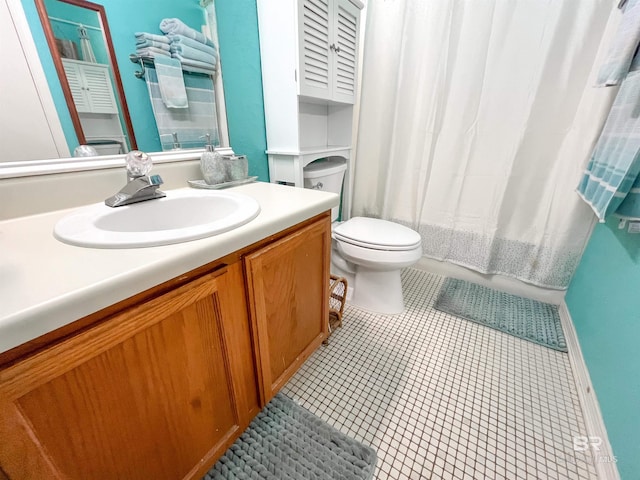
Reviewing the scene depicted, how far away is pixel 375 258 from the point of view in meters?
1.28

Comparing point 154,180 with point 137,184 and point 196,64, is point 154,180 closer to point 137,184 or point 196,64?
point 137,184

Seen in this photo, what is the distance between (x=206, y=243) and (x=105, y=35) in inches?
29.8

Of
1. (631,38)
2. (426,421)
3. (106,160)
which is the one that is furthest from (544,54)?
A: (106,160)

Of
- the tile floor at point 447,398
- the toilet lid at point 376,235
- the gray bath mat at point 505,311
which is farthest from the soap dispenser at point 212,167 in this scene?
the gray bath mat at point 505,311

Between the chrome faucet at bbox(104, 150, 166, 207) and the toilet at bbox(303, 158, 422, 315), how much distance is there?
0.73 m

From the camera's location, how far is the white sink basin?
51cm

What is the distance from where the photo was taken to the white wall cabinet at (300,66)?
1.07 meters

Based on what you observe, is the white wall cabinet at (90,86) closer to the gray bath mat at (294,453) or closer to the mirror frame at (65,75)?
the mirror frame at (65,75)

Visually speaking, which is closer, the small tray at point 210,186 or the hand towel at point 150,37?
the hand towel at point 150,37

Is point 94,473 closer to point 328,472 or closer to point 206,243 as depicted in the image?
point 206,243

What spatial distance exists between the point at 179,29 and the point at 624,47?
158cm

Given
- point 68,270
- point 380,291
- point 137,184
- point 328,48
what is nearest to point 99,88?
point 137,184

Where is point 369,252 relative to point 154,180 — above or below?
below

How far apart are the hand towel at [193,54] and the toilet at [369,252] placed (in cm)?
60
